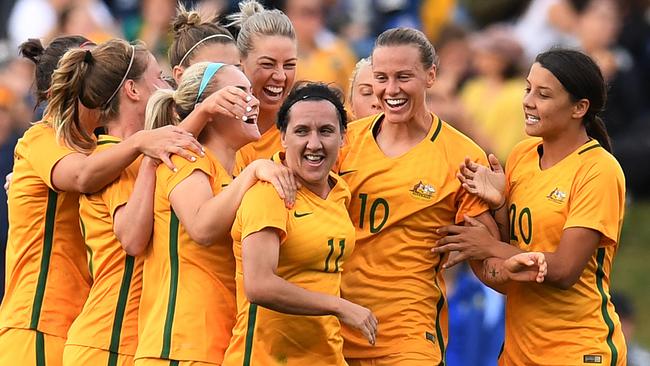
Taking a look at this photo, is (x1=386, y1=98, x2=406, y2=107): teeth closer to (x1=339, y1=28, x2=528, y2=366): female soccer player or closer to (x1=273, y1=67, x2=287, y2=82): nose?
(x1=339, y1=28, x2=528, y2=366): female soccer player

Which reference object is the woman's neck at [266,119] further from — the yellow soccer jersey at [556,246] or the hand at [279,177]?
the yellow soccer jersey at [556,246]

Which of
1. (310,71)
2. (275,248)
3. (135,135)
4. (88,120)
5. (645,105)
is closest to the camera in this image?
(275,248)

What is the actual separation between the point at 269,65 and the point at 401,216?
111cm

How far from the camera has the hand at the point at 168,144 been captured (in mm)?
7004

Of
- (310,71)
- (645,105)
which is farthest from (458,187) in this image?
(645,105)

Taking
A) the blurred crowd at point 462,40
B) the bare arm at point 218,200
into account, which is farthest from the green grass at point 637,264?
the bare arm at point 218,200

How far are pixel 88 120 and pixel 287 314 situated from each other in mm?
1493

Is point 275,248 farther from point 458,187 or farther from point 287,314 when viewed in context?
point 458,187

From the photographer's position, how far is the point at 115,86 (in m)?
7.53

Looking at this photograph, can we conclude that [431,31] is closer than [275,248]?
No

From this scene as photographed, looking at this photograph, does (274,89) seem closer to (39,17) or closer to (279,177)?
(279,177)

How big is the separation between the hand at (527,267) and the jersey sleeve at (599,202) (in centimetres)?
22

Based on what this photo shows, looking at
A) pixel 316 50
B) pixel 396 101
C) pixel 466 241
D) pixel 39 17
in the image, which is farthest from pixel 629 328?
pixel 39 17

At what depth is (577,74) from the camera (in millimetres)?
7426
